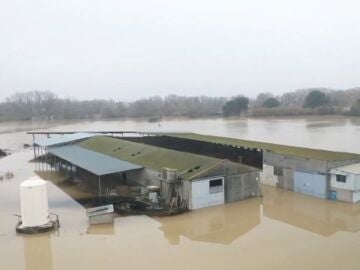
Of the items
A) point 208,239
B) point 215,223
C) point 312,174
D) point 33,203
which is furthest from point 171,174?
point 312,174

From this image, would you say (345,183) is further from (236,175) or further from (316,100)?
(316,100)

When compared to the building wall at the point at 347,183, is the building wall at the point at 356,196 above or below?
below

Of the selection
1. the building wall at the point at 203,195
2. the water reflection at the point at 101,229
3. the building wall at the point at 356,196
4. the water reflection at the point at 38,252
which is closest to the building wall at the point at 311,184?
the building wall at the point at 356,196

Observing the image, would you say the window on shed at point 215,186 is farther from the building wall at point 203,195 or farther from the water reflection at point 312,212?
the water reflection at point 312,212

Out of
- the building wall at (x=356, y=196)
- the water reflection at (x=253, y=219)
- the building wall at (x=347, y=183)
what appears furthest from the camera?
the building wall at (x=356, y=196)

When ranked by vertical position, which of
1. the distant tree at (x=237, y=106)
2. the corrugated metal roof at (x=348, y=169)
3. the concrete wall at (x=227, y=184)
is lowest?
the concrete wall at (x=227, y=184)

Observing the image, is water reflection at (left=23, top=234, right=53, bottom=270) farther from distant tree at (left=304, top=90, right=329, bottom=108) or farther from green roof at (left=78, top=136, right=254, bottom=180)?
distant tree at (left=304, top=90, right=329, bottom=108)

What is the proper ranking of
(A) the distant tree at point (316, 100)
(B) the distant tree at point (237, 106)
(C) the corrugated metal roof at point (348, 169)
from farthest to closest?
(B) the distant tree at point (237, 106) < (A) the distant tree at point (316, 100) < (C) the corrugated metal roof at point (348, 169)
